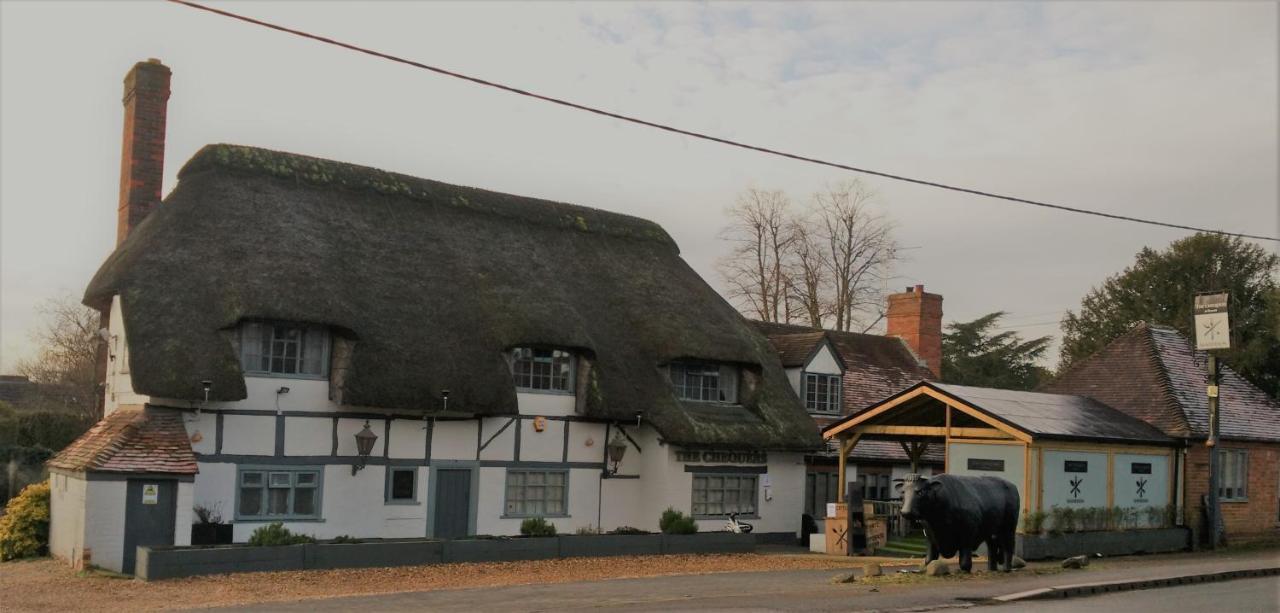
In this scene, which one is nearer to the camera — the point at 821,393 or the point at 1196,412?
the point at 1196,412

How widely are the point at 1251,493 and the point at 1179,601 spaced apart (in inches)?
575

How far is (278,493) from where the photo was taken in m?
22.8

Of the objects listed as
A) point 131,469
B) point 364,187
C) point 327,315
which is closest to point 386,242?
point 364,187

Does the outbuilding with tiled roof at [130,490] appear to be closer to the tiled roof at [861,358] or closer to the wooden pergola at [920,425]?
the wooden pergola at [920,425]

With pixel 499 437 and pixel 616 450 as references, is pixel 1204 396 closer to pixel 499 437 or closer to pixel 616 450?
pixel 616 450

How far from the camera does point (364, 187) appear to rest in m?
27.5

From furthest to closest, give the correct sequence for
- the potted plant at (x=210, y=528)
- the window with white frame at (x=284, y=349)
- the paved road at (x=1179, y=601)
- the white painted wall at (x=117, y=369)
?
1. the white painted wall at (x=117, y=369)
2. the window with white frame at (x=284, y=349)
3. the potted plant at (x=210, y=528)
4. the paved road at (x=1179, y=601)

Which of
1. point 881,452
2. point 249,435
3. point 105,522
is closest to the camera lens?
point 105,522

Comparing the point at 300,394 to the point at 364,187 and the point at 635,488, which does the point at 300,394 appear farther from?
the point at 635,488

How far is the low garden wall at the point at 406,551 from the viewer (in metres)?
19.2

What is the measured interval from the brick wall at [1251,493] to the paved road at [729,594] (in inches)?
249

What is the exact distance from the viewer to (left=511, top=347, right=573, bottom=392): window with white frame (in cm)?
2617

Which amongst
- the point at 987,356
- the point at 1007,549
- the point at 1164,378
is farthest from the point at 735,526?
the point at 987,356

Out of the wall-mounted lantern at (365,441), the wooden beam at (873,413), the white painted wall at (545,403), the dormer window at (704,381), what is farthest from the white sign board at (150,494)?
the wooden beam at (873,413)
